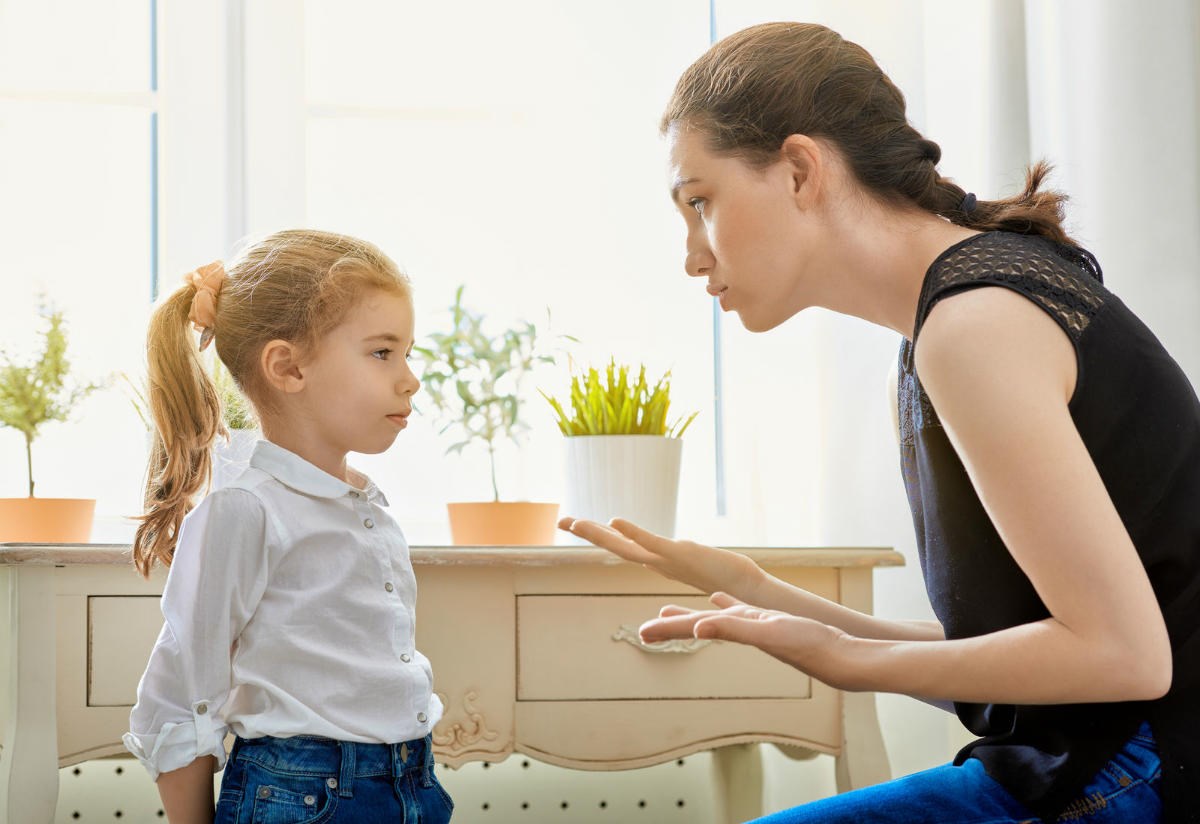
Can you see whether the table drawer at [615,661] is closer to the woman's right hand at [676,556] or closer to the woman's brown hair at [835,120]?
the woman's right hand at [676,556]

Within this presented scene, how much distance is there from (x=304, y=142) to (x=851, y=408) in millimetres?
1067

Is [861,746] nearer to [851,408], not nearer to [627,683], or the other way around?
[627,683]

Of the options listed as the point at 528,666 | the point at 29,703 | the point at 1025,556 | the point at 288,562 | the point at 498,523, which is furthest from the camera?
the point at 498,523

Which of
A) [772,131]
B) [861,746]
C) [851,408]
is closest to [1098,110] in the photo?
[851,408]

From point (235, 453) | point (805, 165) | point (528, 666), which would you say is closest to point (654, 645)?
point (528, 666)

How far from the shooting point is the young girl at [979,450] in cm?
74

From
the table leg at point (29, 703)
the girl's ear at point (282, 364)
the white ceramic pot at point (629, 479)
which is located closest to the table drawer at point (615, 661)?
the white ceramic pot at point (629, 479)

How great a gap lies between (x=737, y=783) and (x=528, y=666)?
0.70 metres

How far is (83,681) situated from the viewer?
136cm

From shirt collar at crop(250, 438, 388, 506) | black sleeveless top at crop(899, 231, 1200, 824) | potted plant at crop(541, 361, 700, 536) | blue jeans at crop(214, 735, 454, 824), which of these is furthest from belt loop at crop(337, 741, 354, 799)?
potted plant at crop(541, 361, 700, 536)

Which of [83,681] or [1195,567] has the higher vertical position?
[1195,567]

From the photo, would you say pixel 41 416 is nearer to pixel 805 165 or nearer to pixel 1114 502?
pixel 805 165

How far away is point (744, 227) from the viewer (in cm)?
100

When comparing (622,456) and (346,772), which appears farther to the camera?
(622,456)
